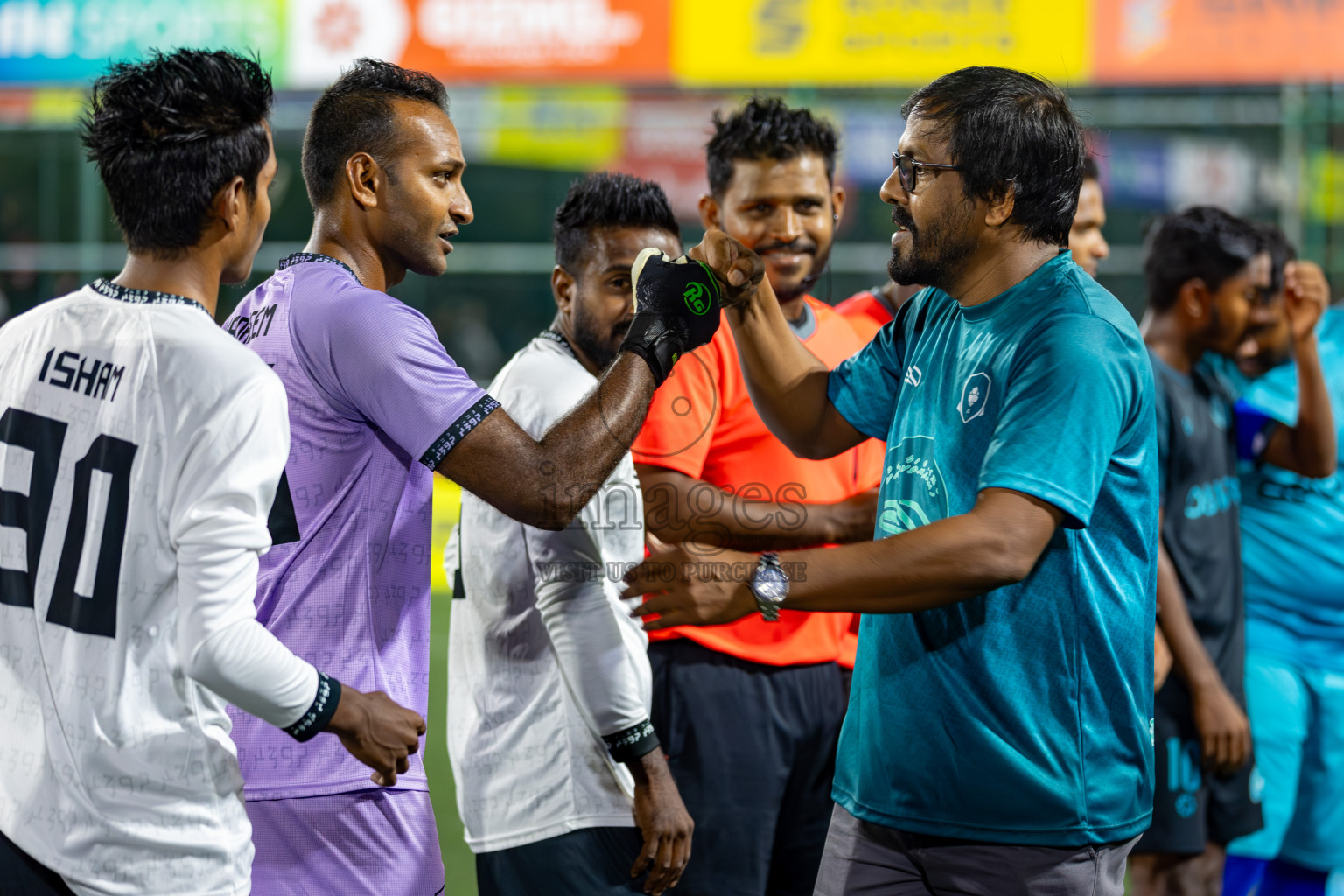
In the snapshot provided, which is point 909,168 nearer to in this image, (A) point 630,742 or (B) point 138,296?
(A) point 630,742

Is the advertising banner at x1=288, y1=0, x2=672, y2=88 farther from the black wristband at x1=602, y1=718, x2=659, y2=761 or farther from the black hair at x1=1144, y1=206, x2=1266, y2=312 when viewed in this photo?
the black wristband at x1=602, y1=718, x2=659, y2=761

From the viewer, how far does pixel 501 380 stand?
266cm

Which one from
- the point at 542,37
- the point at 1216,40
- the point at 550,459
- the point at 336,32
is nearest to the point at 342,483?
the point at 550,459

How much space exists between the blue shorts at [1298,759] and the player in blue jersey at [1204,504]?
0.51 ft

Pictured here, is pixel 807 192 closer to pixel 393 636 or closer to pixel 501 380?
pixel 501 380

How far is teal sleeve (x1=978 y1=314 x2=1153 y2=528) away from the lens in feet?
6.27

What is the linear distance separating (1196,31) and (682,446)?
357 inches

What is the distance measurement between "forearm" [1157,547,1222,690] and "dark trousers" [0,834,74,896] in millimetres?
2938

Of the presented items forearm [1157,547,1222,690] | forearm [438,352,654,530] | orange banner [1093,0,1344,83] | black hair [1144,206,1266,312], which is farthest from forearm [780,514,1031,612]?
orange banner [1093,0,1344,83]

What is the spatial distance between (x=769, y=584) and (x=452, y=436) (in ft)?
1.80

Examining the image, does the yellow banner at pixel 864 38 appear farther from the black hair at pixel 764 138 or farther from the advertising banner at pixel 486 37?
the black hair at pixel 764 138

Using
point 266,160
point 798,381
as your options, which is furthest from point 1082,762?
point 266,160

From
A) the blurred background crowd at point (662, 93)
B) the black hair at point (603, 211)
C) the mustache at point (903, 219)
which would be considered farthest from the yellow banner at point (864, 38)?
the mustache at point (903, 219)

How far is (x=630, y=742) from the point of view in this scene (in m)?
2.40
